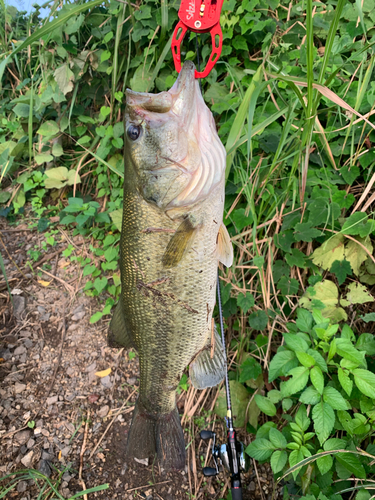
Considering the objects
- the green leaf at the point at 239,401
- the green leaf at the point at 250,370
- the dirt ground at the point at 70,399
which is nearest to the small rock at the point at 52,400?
the dirt ground at the point at 70,399

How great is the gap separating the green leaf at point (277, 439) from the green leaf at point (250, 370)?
34 cm

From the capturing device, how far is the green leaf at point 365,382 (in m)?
1.42

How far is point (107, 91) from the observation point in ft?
8.98

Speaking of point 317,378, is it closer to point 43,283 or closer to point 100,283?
point 100,283

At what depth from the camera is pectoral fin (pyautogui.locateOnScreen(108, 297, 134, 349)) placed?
58.6 inches

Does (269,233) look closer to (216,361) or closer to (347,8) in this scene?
(216,361)

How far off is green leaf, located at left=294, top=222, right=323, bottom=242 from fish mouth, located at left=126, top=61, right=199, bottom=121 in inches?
41.0

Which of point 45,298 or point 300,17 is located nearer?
point 300,17

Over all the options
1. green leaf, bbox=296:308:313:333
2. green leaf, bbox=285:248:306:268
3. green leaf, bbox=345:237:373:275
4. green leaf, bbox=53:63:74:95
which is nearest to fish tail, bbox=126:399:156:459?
green leaf, bbox=296:308:313:333

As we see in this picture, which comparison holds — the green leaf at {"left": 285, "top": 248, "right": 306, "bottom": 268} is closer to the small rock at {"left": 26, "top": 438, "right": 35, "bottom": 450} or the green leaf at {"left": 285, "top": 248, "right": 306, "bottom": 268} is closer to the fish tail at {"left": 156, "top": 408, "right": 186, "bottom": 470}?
the fish tail at {"left": 156, "top": 408, "right": 186, "bottom": 470}

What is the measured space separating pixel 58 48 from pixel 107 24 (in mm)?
454

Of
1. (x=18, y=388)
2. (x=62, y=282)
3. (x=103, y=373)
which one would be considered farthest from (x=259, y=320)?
(x=18, y=388)

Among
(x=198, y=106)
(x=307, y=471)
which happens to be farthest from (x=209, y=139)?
(x=307, y=471)

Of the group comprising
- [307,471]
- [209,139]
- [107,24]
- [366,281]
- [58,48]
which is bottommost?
[307,471]
